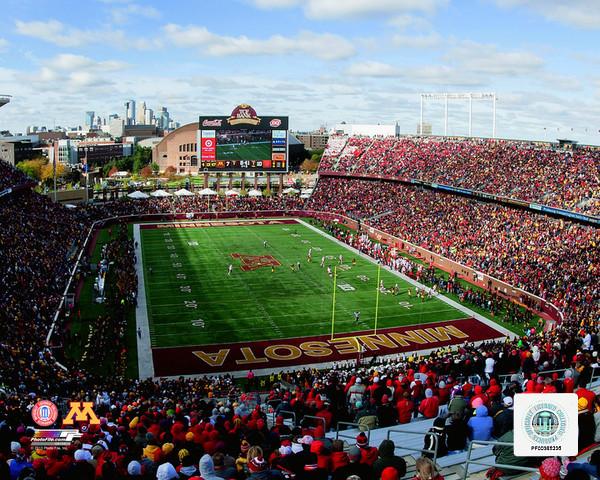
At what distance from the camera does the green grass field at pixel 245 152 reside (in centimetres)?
6681

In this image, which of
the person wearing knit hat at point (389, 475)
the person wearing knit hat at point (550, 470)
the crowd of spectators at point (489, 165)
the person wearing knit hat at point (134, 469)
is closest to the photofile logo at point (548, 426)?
the person wearing knit hat at point (550, 470)

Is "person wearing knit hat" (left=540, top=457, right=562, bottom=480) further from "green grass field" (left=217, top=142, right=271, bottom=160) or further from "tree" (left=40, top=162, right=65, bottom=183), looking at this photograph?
"tree" (left=40, top=162, right=65, bottom=183)

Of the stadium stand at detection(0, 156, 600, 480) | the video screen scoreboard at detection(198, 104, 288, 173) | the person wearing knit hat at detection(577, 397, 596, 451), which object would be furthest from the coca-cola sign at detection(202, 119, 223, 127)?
the person wearing knit hat at detection(577, 397, 596, 451)

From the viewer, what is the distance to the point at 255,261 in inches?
1762

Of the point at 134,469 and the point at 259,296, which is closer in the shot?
the point at 134,469

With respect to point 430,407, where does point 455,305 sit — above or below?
below

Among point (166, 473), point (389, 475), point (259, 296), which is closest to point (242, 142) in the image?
point (259, 296)

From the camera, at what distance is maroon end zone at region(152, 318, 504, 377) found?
2600cm

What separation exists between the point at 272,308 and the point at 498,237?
18446 mm

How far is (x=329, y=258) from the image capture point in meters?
45.7

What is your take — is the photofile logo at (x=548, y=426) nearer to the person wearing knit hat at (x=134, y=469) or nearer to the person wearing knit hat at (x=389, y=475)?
the person wearing knit hat at (x=389, y=475)

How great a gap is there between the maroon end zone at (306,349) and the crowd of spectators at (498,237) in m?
5.39

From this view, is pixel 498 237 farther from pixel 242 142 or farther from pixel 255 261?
pixel 242 142

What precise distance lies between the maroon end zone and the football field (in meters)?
0.04
